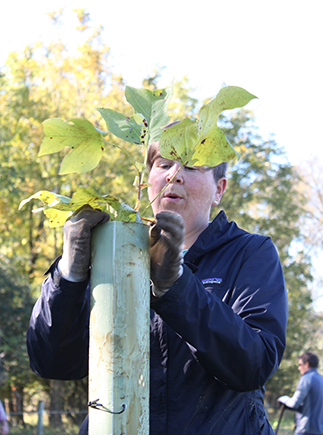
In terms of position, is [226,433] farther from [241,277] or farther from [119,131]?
[119,131]

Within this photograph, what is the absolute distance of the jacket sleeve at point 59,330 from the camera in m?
1.49

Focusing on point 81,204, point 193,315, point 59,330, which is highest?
point 81,204

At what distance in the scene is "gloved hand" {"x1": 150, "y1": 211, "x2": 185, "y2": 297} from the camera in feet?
4.19

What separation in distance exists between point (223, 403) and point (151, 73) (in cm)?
1437

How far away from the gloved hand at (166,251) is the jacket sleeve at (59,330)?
0.89 feet

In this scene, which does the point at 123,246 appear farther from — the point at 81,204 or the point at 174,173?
the point at 174,173

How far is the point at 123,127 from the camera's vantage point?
1.40 meters

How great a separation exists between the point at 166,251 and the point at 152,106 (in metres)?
0.47

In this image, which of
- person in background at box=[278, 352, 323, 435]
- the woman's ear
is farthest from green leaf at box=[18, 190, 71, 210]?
person in background at box=[278, 352, 323, 435]

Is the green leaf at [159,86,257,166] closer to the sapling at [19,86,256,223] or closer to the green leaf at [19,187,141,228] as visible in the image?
the sapling at [19,86,256,223]

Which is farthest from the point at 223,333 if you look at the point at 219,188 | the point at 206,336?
the point at 219,188

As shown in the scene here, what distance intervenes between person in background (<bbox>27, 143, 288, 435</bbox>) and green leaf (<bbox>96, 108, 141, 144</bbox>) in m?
0.20

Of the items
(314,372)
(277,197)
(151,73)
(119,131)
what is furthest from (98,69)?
(119,131)

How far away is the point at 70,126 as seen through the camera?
1.31 meters
